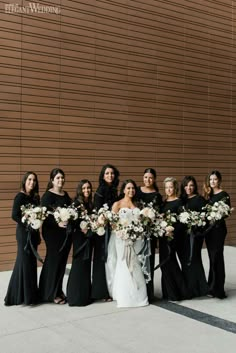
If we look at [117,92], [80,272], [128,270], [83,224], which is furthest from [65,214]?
[117,92]

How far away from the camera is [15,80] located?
337 inches

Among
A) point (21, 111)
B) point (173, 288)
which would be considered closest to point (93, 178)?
point (21, 111)

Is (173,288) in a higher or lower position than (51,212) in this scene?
lower

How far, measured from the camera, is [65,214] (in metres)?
5.66

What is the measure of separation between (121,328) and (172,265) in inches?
61.3

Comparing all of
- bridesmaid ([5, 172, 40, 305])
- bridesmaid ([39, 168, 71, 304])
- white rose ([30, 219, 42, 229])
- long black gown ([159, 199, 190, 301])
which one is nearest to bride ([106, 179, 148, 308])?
long black gown ([159, 199, 190, 301])

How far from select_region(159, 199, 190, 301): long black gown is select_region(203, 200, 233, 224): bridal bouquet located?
449mm

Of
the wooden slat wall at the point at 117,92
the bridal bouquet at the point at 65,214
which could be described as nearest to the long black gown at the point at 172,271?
the bridal bouquet at the point at 65,214

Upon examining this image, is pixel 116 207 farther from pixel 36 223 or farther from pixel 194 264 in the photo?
pixel 194 264

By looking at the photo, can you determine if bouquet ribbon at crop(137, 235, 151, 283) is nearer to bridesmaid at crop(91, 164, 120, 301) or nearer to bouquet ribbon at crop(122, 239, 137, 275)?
bouquet ribbon at crop(122, 239, 137, 275)

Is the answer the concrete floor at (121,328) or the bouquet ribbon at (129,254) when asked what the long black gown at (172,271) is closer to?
the concrete floor at (121,328)

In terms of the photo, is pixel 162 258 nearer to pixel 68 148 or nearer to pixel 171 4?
pixel 68 148

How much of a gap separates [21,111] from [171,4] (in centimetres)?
522

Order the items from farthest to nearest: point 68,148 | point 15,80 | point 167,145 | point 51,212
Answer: point 167,145, point 68,148, point 15,80, point 51,212
